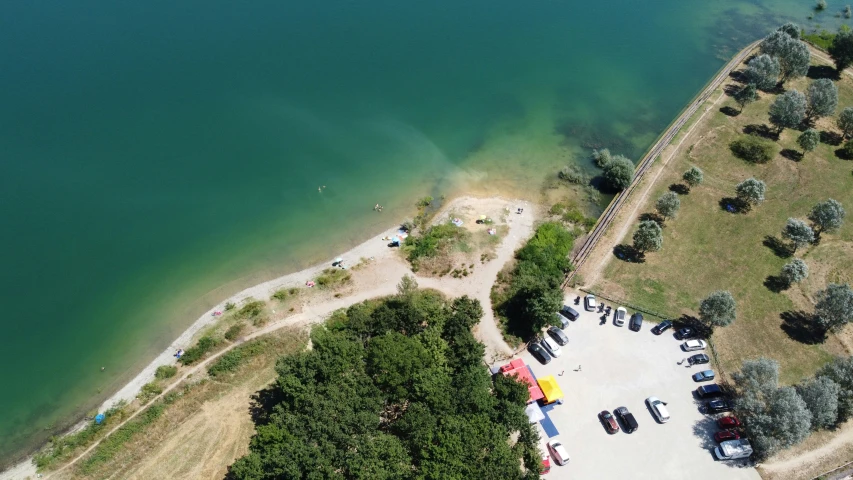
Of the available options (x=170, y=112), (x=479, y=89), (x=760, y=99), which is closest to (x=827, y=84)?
(x=760, y=99)

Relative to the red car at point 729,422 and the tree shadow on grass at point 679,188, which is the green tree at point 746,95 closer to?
the tree shadow on grass at point 679,188

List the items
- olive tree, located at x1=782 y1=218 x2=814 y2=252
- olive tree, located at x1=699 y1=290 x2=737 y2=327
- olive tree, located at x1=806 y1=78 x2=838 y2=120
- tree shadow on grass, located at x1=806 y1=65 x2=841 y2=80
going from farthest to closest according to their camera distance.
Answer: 1. tree shadow on grass, located at x1=806 y1=65 x2=841 y2=80
2. olive tree, located at x1=806 y1=78 x2=838 y2=120
3. olive tree, located at x1=782 y1=218 x2=814 y2=252
4. olive tree, located at x1=699 y1=290 x2=737 y2=327

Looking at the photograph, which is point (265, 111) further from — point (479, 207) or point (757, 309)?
point (757, 309)

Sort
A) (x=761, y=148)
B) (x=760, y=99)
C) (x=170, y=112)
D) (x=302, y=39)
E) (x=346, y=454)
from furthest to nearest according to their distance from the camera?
A: (x=302, y=39)
(x=760, y=99)
(x=170, y=112)
(x=761, y=148)
(x=346, y=454)

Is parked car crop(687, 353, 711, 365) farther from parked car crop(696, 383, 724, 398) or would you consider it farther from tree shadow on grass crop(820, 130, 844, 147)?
tree shadow on grass crop(820, 130, 844, 147)

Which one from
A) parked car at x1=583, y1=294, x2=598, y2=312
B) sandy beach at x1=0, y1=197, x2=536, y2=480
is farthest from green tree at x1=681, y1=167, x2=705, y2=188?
parked car at x1=583, y1=294, x2=598, y2=312

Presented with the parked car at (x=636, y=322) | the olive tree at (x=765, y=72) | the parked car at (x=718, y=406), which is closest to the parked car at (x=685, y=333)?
the parked car at (x=636, y=322)

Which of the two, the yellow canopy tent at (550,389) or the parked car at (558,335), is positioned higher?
the parked car at (558,335)
